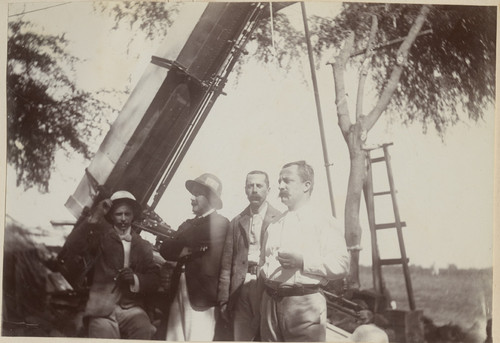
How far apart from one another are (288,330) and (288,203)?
76 cm

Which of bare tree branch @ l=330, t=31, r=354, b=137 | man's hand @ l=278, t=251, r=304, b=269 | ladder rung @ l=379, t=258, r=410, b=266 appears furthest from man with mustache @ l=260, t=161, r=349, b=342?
bare tree branch @ l=330, t=31, r=354, b=137

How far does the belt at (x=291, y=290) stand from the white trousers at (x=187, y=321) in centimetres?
38

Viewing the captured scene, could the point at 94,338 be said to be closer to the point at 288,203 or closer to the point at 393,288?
the point at 288,203

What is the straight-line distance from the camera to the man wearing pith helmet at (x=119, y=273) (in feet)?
17.0

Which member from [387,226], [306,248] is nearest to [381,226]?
[387,226]

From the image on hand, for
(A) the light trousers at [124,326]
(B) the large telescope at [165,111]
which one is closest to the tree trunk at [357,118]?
(B) the large telescope at [165,111]

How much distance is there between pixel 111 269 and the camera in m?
5.21

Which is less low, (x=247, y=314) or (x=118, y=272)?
(x=118, y=272)

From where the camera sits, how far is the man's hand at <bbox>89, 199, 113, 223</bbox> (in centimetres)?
525

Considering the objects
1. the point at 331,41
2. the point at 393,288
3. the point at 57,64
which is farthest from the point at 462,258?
the point at 57,64

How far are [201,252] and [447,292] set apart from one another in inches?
60.2

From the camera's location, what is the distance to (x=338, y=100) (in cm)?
538

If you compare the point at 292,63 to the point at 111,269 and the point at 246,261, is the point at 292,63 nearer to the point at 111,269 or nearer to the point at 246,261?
the point at 246,261

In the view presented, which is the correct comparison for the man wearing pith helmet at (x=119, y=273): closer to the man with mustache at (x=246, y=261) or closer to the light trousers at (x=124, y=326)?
the light trousers at (x=124, y=326)
